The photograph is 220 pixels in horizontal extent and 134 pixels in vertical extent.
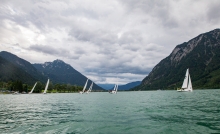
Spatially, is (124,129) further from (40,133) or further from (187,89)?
(187,89)

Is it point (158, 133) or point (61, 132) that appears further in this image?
point (61, 132)

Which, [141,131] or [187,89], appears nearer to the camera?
[141,131]

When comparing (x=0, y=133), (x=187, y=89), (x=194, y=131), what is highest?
(x=187, y=89)

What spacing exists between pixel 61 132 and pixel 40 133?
1.92 meters

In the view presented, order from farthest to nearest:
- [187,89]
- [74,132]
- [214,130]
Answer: [187,89], [74,132], [214,130]

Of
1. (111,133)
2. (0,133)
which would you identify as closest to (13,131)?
(0,133)

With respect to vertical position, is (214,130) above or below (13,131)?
above

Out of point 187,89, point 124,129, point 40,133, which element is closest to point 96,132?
point 124,129

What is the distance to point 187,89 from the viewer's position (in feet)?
587

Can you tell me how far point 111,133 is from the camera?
52.4 feet

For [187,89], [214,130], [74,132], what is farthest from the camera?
[187,89]

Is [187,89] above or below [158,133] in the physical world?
above

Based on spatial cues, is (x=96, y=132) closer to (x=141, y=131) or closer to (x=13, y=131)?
(x=141, y=131)

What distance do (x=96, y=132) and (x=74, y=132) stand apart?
2144 millimetres
